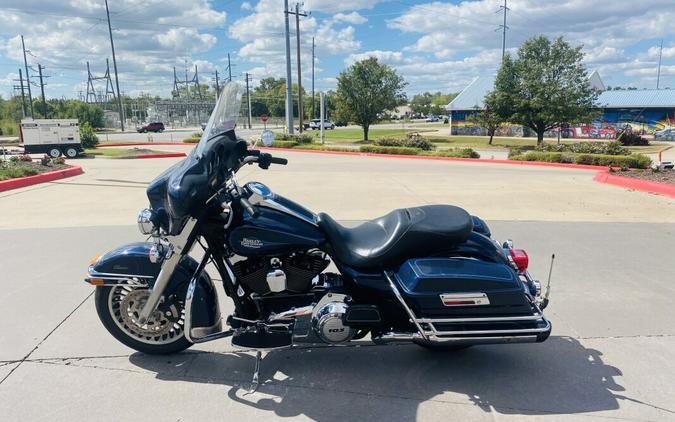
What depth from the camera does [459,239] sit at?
9.57ft

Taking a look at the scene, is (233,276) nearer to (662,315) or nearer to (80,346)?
(80,346)

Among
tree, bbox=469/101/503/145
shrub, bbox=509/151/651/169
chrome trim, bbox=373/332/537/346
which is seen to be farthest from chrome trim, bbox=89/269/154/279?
tree, bbox=469/101/503/145

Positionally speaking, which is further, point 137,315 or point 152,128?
point 152,128

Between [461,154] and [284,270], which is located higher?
[284,270]

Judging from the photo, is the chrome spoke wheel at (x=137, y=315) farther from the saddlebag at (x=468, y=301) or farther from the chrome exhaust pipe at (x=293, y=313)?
the saddlebag at (x=468, y=301)

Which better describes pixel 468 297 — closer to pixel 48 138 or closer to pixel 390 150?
pixel 390 150

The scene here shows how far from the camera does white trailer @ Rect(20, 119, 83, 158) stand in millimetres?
21859

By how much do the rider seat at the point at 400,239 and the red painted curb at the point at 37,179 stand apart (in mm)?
10805

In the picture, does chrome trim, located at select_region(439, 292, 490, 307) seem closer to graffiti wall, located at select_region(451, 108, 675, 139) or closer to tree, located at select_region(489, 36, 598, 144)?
tree, located at select_region(489, 36, 598, 144)

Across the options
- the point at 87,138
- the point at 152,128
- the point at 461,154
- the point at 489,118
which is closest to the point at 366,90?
the point at 489,118

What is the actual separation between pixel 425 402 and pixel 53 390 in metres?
2.33

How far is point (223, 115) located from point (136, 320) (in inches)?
60.9

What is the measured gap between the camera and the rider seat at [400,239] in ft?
9.52

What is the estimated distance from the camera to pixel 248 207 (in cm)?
289
